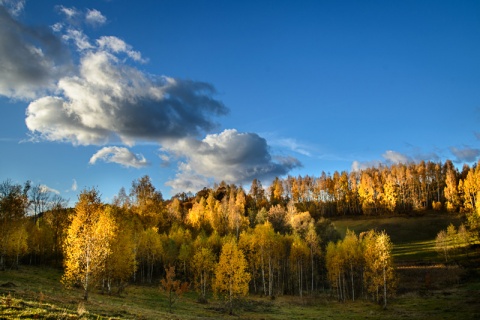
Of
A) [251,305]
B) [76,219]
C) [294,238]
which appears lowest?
[251,305]

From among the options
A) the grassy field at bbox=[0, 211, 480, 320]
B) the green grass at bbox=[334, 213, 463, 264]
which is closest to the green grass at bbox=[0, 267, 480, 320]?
the grassy field at bbox=[0, 211, 480, 320]

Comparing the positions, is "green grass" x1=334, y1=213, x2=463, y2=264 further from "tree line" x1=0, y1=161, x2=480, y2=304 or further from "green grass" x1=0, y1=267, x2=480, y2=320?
"green grass" x1=0, y1=267, x2=480, y2=320

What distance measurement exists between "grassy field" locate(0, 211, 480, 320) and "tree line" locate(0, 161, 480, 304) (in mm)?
3782

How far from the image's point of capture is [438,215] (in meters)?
147

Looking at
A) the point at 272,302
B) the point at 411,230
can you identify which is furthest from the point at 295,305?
the point at 411,230

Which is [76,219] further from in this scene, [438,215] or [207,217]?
[438,215]

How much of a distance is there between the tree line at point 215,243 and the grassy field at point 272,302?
12.4 ft

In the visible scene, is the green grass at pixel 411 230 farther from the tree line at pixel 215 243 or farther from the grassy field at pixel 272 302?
the tree line at pixel 215 243

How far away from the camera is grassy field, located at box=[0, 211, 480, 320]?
24.3 meters

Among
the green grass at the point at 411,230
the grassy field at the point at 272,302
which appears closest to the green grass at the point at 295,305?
the grassy field at the point at 272,302

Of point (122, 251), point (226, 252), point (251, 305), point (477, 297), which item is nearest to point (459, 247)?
point (477, 297)

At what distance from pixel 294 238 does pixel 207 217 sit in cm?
4764

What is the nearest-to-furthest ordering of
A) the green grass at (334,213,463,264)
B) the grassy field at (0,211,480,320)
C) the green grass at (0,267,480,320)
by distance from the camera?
the grassy field at (0,211,480,320) → the green grass at (0,267,480,320) → the green grass at (334,213,463,264)

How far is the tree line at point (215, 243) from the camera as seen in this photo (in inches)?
1857
